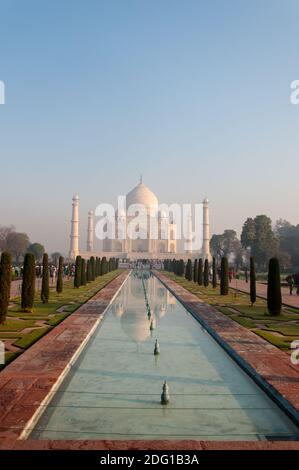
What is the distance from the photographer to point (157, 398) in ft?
14.5

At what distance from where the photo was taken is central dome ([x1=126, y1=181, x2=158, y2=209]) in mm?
62062

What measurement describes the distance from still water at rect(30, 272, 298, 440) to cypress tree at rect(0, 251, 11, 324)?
7.85ft

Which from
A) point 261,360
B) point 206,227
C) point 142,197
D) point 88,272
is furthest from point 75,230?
point 261,360

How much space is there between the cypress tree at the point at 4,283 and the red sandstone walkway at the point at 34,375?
1245mm

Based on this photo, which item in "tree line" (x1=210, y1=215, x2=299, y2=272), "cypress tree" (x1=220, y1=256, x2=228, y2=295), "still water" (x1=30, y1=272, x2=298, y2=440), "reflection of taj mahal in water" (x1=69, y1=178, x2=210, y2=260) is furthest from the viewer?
"reflection of taj mahal in water" (x1=69, y1=178, x2=210, y2=260)

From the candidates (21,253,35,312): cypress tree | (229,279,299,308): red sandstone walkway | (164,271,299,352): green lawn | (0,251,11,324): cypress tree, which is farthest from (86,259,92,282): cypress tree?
(0,251,11,324): cypress tree

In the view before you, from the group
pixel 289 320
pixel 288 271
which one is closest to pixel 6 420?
pixel 289 320

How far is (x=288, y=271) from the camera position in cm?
3728

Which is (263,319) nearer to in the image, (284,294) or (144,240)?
(284,294)

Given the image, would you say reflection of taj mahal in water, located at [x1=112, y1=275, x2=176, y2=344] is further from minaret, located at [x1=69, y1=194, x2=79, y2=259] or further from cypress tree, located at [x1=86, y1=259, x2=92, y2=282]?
minaret, located at [x1=69, y1=194, x2=79, y2=259]

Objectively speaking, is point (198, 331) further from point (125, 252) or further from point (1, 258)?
point (125, 252)

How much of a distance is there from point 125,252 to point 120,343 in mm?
53233

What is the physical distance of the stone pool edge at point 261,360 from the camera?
14.5 feet

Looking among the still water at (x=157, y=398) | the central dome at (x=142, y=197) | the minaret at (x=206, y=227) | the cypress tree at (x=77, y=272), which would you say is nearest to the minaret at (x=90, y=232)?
the central dome at (x=142, y=197)
